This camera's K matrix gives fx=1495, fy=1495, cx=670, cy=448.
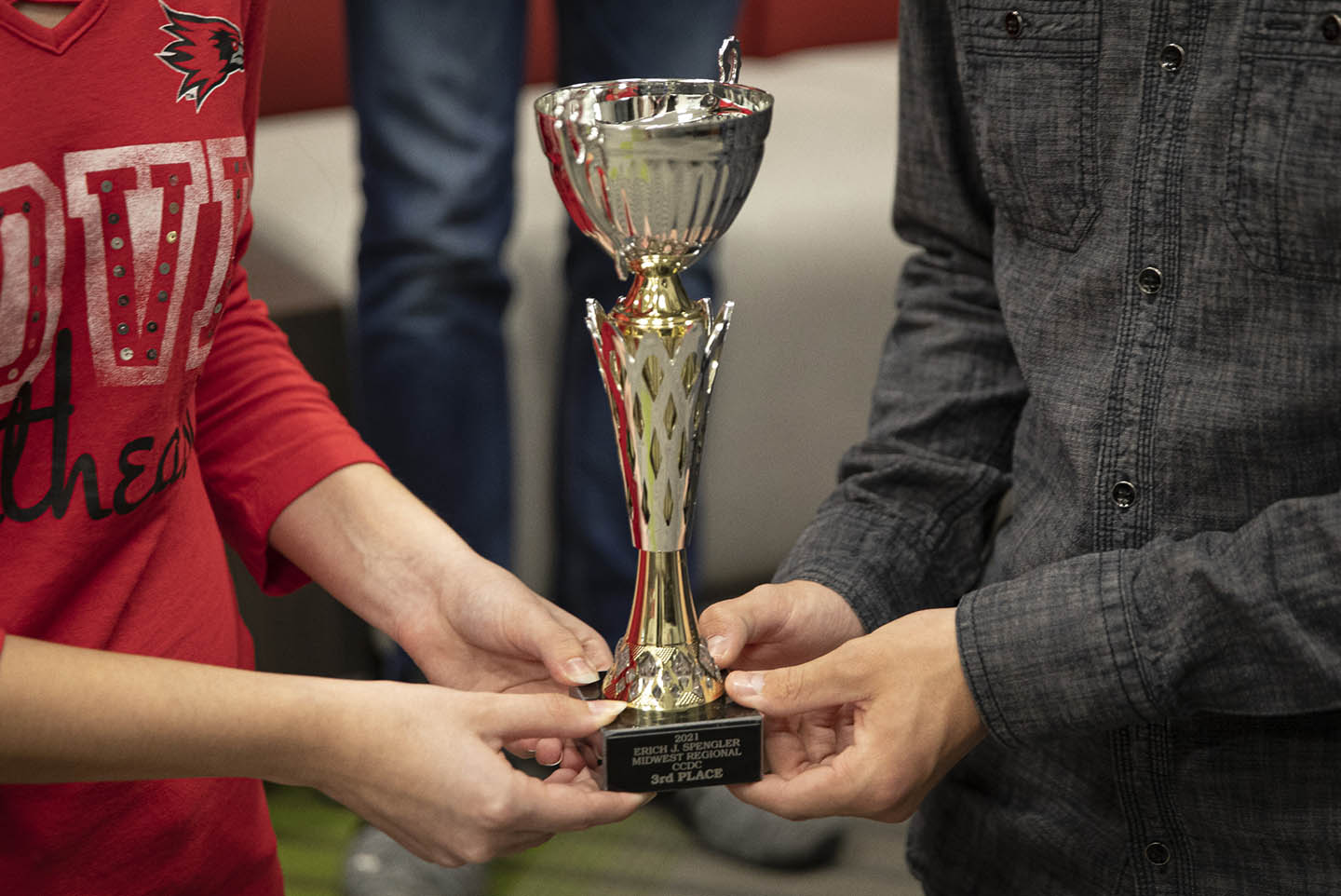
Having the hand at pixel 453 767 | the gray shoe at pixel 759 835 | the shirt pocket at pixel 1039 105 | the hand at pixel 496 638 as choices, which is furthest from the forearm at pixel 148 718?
the gray shoe at pixel 759 835

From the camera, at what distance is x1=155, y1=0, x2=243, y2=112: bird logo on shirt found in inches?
27.7

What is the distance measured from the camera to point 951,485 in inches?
34.6

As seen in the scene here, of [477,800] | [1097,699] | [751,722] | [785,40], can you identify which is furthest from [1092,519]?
[785,40]

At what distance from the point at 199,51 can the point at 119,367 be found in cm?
16

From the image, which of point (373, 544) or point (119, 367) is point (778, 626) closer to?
point (373, 544)

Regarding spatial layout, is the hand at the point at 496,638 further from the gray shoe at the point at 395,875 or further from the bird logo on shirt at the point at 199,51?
the gray shoe at the point at 395,875

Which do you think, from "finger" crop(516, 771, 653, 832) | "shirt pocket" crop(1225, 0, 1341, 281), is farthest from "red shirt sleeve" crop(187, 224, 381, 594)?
"shirt pocket" crop(1225, 0, 1341, 281)

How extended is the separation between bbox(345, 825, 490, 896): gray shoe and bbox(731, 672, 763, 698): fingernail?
81 cm

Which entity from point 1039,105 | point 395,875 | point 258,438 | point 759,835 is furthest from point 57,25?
point 759,835

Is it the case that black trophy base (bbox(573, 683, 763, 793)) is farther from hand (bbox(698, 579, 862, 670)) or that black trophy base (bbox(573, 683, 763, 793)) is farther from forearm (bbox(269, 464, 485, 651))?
forearm (bbox(269, 464, 485, 651))

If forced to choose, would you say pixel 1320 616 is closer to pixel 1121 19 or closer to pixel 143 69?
pixel 1121 19

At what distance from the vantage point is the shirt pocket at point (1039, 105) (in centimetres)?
77

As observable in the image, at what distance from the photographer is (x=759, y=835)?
1570mm

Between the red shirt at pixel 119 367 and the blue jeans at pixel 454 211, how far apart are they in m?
0.66
